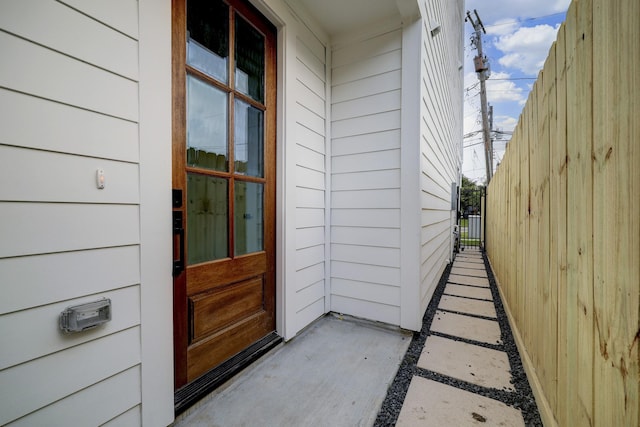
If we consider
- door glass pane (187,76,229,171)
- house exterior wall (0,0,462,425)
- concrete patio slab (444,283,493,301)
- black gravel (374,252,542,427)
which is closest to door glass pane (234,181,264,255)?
door glass pane (187,76,229,171)

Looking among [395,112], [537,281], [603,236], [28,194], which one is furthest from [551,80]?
[28,194]

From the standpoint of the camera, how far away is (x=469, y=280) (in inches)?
154

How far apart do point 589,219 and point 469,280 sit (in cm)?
355

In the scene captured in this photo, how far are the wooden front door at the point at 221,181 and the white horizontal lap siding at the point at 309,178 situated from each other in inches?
9.6

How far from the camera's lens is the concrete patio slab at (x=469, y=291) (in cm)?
318

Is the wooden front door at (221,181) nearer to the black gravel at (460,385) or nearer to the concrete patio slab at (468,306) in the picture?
the black gravel at (460,385)

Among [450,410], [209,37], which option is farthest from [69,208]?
[450,410]

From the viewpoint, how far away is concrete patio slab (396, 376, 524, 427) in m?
1.28

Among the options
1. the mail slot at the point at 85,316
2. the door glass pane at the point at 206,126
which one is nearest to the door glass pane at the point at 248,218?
the door glass pane at the point at 206,126

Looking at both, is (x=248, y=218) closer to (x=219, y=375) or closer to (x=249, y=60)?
(x=219, y=375)

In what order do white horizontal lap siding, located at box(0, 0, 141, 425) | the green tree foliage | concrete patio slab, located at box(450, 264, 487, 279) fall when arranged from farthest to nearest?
the green tree foliage → concrete patio slab, located at box(450, 264, 487, 279) → white horizontal lap siding, located at box(0, 0, 141, 425)

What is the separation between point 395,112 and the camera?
2205mm

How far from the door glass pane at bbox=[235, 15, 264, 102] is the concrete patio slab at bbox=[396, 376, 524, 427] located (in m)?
2.07

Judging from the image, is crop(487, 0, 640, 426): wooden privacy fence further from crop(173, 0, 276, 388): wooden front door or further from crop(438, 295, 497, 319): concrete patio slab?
crop(173, 0, 276, 388): wooden front door
